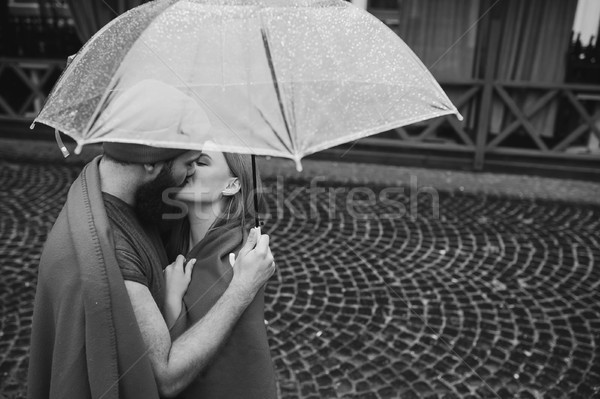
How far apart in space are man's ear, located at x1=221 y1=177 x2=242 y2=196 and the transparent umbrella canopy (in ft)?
1.34

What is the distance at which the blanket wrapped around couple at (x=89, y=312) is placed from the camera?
151 cm

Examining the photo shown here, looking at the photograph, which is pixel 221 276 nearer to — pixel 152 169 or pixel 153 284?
pixel 153 284

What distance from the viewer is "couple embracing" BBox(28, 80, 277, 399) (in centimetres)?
153

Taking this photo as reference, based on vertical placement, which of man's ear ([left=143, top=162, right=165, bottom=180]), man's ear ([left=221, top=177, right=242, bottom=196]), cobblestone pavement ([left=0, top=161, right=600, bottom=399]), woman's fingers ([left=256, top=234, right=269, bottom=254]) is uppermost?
man's ear ([left=143, top=162, right=165, bottom=180])

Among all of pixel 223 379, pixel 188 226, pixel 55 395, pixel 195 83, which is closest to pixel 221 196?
pixel 188 226

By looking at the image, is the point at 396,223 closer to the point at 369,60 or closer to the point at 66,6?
the point at 369,60

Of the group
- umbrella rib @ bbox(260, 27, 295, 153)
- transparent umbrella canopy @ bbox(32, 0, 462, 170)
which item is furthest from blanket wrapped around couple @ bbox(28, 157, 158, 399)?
umbrella rib @ bbox(260, 27, 295, 153)

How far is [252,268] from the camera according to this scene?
1779 millimetres

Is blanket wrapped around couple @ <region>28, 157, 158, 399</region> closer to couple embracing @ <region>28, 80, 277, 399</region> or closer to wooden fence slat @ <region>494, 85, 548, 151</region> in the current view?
couple embracing @ <region>28, 80, 277, 399</region>

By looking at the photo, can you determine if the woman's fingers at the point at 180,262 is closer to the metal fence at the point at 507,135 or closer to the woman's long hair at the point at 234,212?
the woman's long hair at the point at 234,212

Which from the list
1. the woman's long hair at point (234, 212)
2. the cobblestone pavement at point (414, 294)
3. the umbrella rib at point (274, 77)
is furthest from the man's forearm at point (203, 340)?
the cobblestone pavement at point (414, 294)

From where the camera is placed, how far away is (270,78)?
1.65 metres

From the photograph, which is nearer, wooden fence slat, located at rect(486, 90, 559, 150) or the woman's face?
the woman's face

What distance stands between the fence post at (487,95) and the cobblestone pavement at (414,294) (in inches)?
52.5
